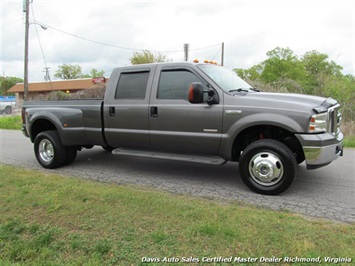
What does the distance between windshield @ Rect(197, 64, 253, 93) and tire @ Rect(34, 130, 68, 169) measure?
334 cm

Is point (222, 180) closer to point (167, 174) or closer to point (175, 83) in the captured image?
point (167, 174)

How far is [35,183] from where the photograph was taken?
4.71 m

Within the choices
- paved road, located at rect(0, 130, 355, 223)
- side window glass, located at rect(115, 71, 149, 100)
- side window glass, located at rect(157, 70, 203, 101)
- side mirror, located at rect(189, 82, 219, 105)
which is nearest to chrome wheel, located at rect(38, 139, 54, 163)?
paved road, located at rect(0, 130, 355, 223)

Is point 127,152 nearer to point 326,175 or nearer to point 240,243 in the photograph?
point 240,243

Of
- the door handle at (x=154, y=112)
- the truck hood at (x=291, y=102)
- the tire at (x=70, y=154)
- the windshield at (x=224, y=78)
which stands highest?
the windshield at (x=224, y=78)

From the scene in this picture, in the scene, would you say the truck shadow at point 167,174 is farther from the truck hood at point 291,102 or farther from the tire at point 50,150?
the truck hood at point 291,102

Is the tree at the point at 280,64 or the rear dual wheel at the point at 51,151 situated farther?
the tree at the point at 280,64

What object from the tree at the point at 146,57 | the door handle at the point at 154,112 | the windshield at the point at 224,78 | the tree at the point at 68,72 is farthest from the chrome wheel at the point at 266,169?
the tree at the point at 68,72

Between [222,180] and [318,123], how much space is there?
1.84 metres

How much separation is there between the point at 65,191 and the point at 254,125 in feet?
9.57

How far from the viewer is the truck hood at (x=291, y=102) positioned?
3.96 m

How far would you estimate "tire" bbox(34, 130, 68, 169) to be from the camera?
234 inches

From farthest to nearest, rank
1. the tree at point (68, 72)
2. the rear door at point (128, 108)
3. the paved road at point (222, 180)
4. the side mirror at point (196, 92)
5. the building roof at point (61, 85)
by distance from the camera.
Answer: the tree at point (68, 72) → the building roof at point (61, 85) → the rear door at point (128, 108) → the side mirror at point (196, 92) → the paved road at point (222, 180)

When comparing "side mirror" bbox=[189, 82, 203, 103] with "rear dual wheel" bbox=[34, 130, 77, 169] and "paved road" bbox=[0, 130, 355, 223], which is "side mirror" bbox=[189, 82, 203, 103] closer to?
"paved road" bbox=[0, 130, 355, 223]
